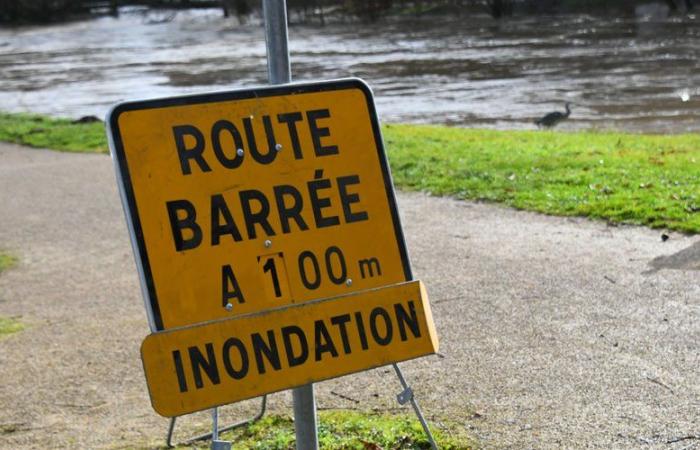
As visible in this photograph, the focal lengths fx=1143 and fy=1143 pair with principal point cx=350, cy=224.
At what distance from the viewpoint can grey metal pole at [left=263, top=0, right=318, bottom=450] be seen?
140 inches

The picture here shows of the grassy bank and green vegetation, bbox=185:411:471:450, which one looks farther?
the grassy bank

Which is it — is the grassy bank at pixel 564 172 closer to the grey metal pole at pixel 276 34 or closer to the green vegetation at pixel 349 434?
the green vegetation at pixel 349 434

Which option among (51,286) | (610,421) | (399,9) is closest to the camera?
(610,421)

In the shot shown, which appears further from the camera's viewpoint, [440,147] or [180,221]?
[440,147]

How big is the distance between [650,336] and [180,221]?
9.87 ft

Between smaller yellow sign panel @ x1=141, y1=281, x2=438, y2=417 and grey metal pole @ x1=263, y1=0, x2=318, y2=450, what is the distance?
13cm

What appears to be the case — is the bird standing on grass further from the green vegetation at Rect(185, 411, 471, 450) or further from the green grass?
the green vegetation at Rect(185, 411, 471, 450)

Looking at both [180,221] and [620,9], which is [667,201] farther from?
[620,9]

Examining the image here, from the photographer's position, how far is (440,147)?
1350 centimetres

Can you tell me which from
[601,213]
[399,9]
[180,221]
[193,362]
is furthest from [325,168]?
[399,9]

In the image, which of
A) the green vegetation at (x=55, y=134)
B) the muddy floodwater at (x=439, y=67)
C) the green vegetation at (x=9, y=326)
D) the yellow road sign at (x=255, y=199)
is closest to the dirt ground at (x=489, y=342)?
the green vegetation at (x=9, y=326)

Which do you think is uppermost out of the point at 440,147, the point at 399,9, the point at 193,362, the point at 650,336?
the point at 193,362

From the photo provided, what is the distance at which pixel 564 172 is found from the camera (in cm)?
1070

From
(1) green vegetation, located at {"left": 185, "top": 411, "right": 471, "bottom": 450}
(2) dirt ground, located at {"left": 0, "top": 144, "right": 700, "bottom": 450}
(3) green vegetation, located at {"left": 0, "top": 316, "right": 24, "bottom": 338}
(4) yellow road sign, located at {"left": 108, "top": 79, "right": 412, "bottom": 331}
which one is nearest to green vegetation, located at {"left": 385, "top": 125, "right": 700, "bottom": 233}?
(2) dirt ground, located at {"left": 0, "top": 144, "right": 700, "bottom": 450}
